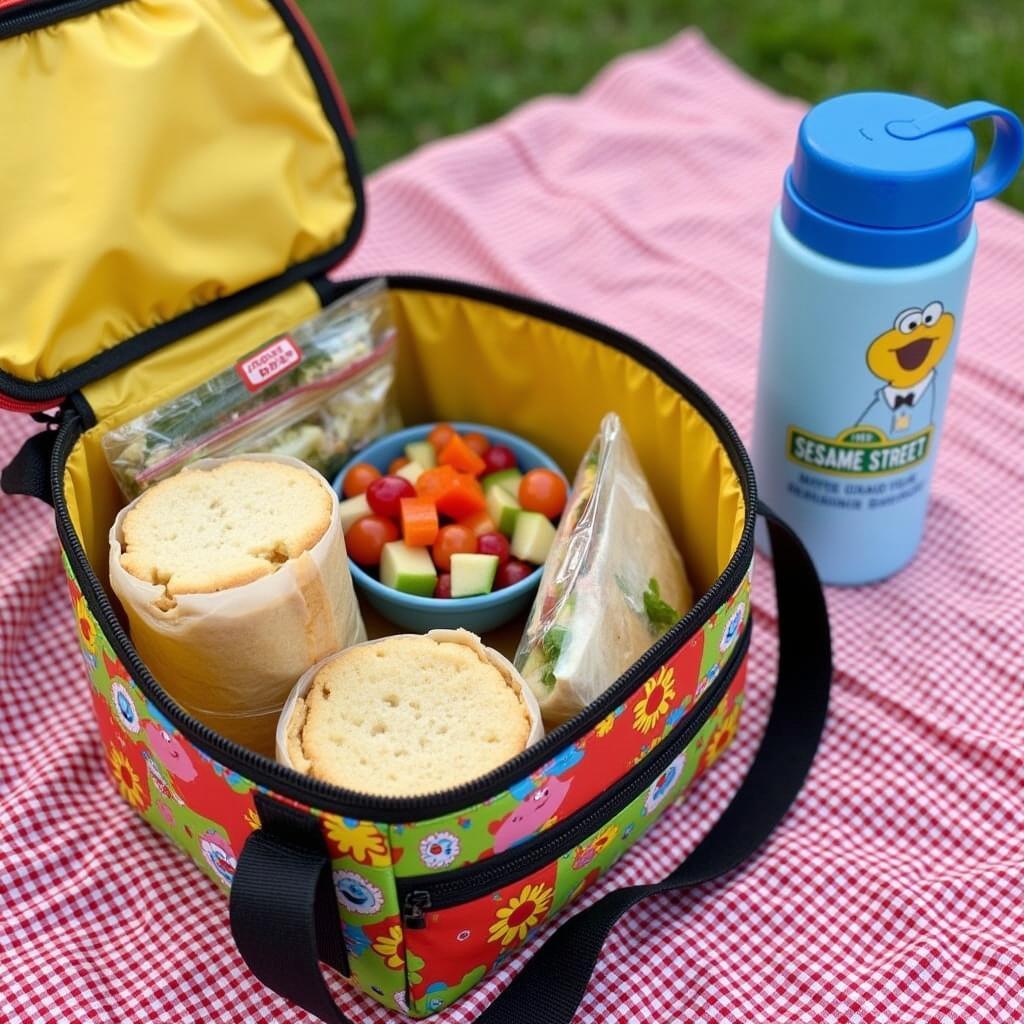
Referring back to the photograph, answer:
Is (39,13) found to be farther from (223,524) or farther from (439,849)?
(439,849)

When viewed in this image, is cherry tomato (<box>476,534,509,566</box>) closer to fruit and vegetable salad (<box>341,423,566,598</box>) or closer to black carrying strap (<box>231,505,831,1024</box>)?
fruit and vegetable salad (<box>341,423,566,598</box>)

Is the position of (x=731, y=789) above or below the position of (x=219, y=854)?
below

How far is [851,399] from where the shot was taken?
1161 mm

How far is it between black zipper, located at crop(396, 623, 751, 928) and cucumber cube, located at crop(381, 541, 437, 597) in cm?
25

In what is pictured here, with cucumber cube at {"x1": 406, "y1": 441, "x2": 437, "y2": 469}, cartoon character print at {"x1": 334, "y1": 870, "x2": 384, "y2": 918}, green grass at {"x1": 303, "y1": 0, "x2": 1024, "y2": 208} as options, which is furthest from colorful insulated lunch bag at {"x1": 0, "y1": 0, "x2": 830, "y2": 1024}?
green grass at {"x1": 303, "y1": 0, "x2": 1024, "y2": 208}

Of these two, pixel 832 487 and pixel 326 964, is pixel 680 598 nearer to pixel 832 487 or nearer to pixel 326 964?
pixel 832 487

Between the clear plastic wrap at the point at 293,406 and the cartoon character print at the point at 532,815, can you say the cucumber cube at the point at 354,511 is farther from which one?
the cartoon character print at the point at 532,815

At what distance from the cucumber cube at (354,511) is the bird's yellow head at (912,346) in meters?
0.46

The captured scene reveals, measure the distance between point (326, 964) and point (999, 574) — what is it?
2.54 feet

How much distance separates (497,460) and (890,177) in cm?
44

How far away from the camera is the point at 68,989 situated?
0.99 metres

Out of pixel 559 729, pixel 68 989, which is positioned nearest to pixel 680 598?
pixel 559 729

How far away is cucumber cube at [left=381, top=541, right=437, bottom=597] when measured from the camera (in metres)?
1.11

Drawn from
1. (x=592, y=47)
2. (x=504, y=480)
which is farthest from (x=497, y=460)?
(x=592, y=47)
